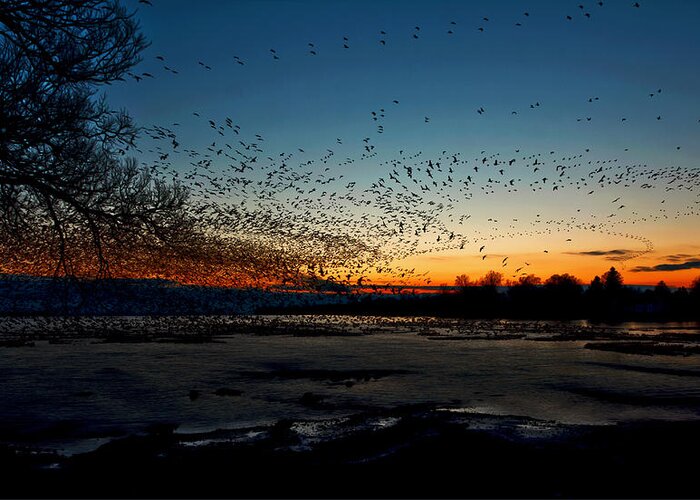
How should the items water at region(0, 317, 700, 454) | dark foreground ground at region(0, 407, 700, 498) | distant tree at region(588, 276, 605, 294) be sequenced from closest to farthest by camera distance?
dark foreground ground at region(0, 407, 700, 498)
water at region(0, 317, 700, 454)
distant tree at region(588, 276, 605, 294)

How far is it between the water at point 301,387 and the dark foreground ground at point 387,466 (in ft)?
11.9

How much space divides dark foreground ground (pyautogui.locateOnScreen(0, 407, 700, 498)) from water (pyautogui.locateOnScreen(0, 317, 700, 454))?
11.9 feet

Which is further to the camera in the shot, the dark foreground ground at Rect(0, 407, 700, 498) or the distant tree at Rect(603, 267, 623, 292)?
the distant tree at Rect(603, 267, 623, 292)

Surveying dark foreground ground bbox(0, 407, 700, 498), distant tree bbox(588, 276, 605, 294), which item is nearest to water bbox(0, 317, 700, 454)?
dark foreground ground bbox(0, 407, 700, 498)

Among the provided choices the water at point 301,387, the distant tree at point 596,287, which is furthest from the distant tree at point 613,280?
the water at point 301,387

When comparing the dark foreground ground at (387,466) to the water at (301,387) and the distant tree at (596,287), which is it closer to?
the water at (301,387)

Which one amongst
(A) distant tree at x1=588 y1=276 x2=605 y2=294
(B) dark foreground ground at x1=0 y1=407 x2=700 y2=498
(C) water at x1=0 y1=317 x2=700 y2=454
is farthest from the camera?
(A) distant tree at x1=588 y1=276 x2=605 y2=294

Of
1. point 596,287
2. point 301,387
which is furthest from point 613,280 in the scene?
point 301,387

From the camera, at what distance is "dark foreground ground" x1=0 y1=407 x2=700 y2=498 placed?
10.4m

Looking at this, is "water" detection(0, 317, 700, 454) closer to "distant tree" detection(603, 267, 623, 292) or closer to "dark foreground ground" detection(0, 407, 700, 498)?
"dark foreground ground" detection(0, 407, 700, 498)

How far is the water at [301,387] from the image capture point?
66.8 feet

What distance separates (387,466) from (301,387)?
17.5m

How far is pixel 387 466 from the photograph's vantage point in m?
12.1

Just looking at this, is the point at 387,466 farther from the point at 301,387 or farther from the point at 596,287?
the point at 596,287
